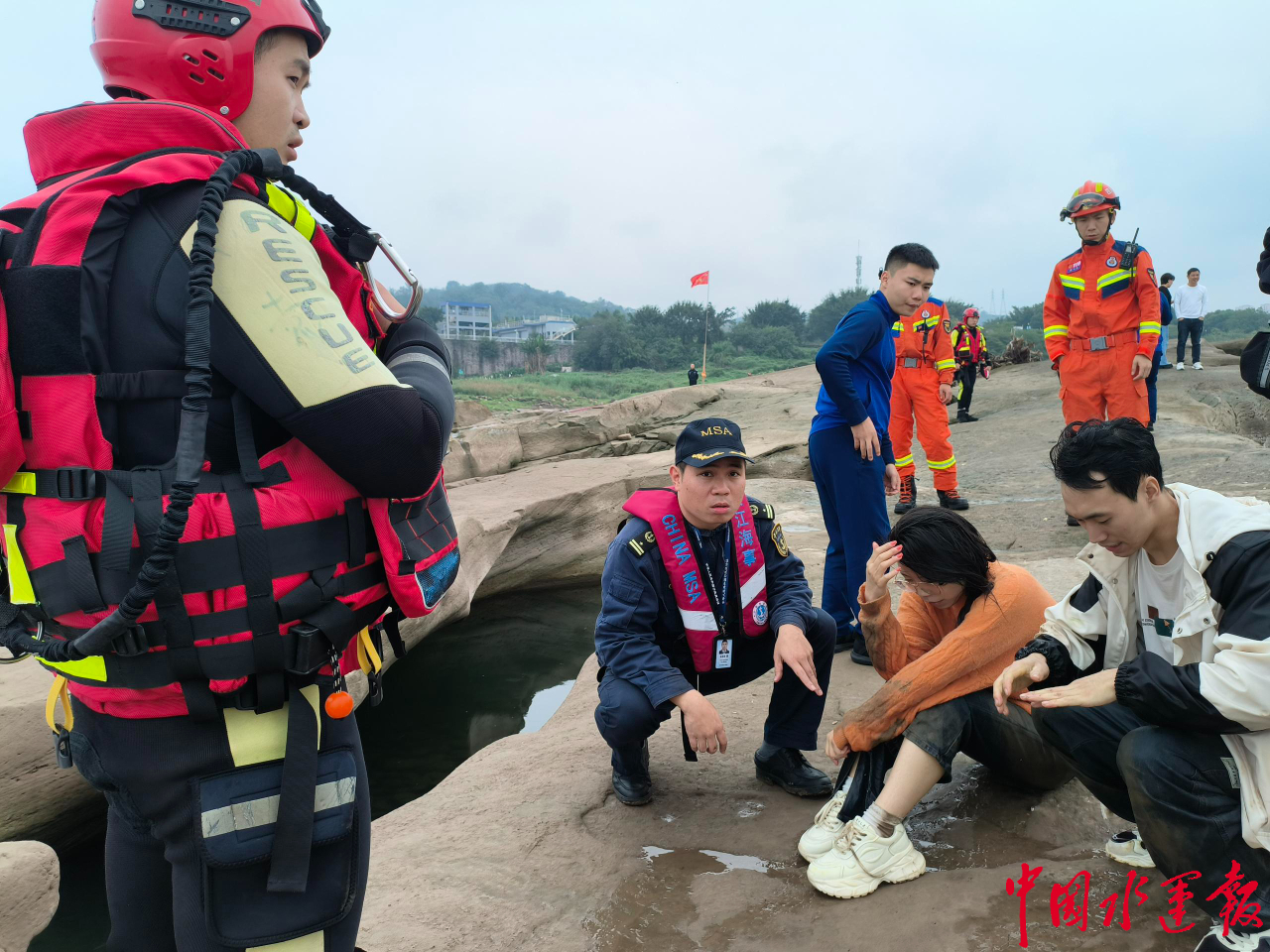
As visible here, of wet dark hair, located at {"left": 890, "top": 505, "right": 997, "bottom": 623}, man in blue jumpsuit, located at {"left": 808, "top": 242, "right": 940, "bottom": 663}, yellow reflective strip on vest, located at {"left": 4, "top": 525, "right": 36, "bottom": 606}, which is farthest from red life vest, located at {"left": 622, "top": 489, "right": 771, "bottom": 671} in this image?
yellow reflective strip on vest, located at {"left": 4, "top": 525, "right": 36, "bottom": 606}

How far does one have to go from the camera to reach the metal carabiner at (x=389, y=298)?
145cm

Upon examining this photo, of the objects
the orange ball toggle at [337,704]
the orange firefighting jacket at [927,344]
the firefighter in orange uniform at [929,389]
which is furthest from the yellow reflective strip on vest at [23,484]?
the orange firefighting jacket at [927,344]

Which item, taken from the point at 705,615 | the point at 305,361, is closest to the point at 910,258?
the point at 705,615

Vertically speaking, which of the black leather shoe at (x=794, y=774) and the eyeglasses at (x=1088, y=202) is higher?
the eyeglasses at (x=1088, y=202)

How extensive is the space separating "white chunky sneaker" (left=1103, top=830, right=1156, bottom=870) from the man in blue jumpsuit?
1457mm

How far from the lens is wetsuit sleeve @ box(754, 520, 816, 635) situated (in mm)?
2771

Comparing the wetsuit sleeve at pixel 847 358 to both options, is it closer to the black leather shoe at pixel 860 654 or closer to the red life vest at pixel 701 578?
the black leather shoe at pixel 860 654

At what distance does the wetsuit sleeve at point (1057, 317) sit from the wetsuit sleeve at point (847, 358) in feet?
8.53

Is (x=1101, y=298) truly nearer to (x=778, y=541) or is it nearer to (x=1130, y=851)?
(x=778, y=541)

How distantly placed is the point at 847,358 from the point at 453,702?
2957mm

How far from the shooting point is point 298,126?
1487 millimetres

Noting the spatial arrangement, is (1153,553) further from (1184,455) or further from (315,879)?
(1184,455)

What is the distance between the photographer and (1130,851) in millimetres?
2180

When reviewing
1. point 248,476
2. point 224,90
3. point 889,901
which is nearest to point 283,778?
point 248,476
